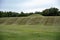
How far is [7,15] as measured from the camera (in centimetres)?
1497

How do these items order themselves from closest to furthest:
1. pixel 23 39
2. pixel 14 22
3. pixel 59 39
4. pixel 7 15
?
pixel 59 39
pixel 23 39
pixel 14 22
pixel 7 15

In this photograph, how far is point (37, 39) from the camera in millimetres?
5652

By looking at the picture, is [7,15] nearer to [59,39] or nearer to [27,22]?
[27,22]

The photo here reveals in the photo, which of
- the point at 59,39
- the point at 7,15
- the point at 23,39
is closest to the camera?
the point at 59,39

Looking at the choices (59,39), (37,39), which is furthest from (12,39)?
(59,39)

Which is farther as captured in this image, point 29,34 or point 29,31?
point 29,31

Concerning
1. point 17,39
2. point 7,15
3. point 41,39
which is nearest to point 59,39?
point 41,39

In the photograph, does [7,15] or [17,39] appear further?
[7,15]

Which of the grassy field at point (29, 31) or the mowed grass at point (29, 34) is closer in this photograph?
the mowed grass at point (29, 34)

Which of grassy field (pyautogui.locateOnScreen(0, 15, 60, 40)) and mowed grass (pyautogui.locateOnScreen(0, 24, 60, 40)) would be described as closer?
mowed grass (pyautogui.locateOnScreen(0, 24, 60, 40))

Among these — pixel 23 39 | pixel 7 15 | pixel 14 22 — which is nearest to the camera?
pixel 23 39

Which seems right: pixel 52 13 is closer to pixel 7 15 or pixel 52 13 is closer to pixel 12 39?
pixel 7 15

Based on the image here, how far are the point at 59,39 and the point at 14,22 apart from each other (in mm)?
7859

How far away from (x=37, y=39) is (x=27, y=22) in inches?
267
